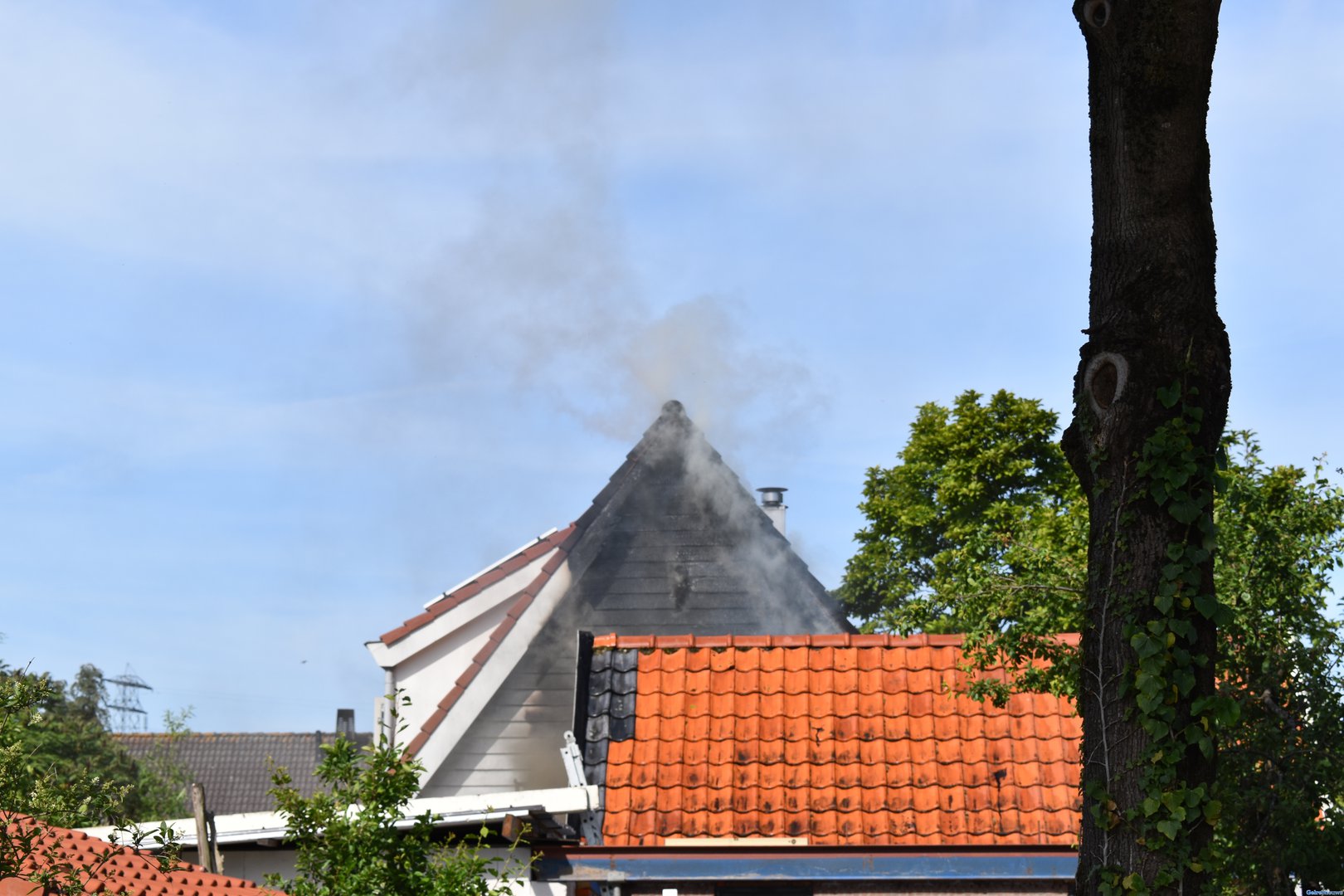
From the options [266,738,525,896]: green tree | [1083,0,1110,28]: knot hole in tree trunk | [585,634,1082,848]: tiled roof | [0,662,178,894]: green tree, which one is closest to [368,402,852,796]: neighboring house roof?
[585,634,1082,848]: tiled roof

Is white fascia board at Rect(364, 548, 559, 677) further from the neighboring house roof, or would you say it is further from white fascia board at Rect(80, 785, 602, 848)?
white fascia board at Rect(80, 785, 602, 848)

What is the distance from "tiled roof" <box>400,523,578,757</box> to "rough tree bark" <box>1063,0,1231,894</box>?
9.95 m

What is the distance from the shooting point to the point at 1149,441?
6113mm

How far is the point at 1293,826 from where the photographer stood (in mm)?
7641

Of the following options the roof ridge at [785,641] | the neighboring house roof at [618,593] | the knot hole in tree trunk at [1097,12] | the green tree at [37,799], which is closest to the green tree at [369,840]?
the green tree at [37,799]

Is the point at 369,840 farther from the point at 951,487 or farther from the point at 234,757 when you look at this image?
the point at 234,757

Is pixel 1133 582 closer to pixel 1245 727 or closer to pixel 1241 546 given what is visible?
pixel 1245 727

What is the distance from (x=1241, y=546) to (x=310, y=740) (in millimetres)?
53399

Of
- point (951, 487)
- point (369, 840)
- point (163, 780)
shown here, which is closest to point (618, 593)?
point (369, 840)

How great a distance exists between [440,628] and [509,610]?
1200 millimetres

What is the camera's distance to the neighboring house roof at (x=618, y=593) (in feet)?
55.3

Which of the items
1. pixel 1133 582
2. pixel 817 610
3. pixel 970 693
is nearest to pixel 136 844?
pixel 1133 582

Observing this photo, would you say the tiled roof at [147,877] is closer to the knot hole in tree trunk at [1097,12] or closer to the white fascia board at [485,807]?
the white fascia board at [485,807]

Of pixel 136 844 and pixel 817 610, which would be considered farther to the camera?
pixel 817 610
